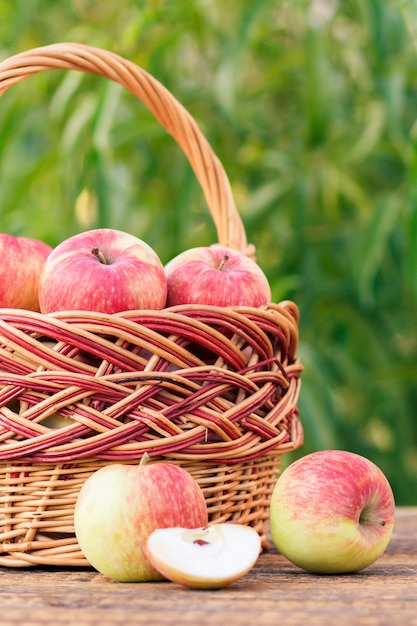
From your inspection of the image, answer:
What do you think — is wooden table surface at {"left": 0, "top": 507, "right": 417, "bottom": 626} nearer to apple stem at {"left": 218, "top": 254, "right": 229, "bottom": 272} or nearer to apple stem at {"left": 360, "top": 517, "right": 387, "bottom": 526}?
apple stem at {"left": 360, "top": 517, "right": 387, "bottom": 526}

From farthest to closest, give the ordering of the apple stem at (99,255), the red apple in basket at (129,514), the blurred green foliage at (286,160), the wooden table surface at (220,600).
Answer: the blurred green foliage at (286,160) → the apple stem at (99,255) → the red apple in basket at (129,514) → the wooden table surface at (220,600)

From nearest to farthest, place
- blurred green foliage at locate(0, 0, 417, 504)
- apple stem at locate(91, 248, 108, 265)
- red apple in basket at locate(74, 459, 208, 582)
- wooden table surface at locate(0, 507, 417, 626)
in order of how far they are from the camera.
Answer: wooden table surface at locate(0, 507, 417, 626) → red apple in basket at locate(74, 459, 208, 582) → apple stem at locate(91, 248, 108, 265) → blurred green foliage at locate(0, 0, 417, 504)

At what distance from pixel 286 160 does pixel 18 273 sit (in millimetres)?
746

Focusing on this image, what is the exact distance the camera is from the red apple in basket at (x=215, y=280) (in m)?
0.91

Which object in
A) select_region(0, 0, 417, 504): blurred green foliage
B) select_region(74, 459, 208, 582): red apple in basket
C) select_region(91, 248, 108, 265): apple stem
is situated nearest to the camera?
select_region(74, 459, 208, 582): red apple in basket

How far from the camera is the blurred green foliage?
55.2 inches

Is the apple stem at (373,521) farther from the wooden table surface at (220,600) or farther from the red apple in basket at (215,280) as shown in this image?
the red apple in basket at (215,280)

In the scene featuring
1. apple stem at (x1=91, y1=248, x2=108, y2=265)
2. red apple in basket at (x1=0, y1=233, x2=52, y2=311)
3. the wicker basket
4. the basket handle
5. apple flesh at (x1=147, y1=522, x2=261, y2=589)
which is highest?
the basket handle

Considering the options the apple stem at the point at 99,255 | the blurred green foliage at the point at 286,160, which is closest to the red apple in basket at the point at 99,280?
the apple stem at the point at 99,255

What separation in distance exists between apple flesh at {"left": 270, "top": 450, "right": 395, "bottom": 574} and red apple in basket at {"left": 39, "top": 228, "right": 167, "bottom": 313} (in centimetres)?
24

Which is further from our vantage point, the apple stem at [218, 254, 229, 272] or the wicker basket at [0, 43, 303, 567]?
the apple stem at [218, 254, 229, 272]

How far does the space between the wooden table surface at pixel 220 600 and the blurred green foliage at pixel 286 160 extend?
47 centimetres

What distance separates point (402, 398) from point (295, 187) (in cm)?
50

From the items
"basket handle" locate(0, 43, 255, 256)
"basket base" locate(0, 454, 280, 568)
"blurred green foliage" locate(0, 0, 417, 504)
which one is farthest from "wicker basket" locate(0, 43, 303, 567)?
"blurred green foliage" locate(0, 0, 417, 504)
